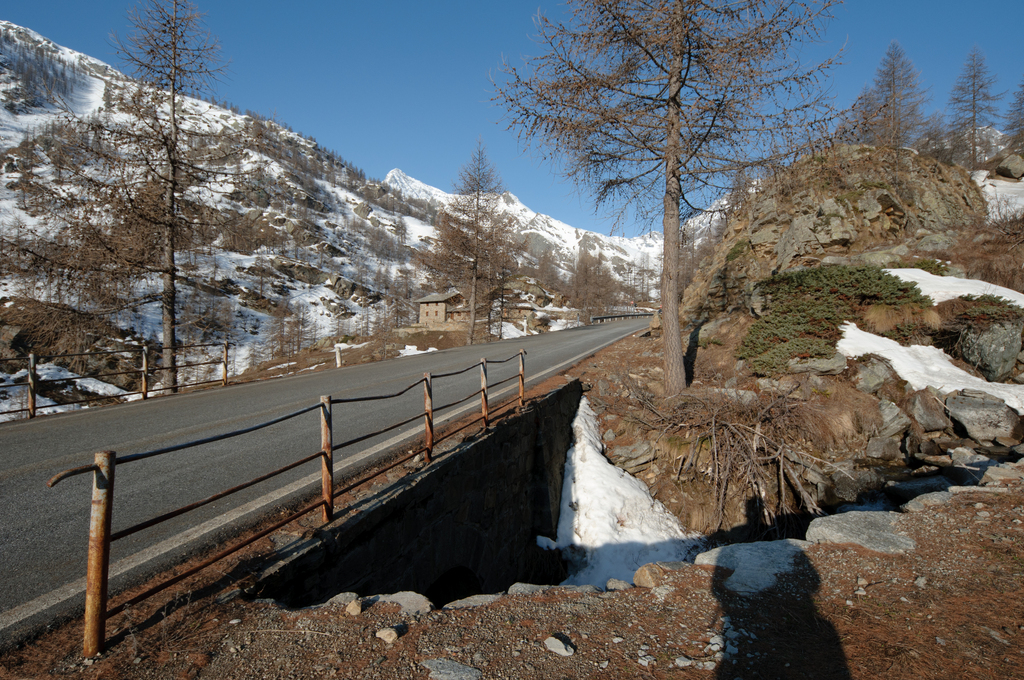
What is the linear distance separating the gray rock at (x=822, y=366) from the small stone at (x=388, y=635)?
10.1 m

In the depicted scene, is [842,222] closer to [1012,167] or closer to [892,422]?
[892,422]

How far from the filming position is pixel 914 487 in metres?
A: 6.32

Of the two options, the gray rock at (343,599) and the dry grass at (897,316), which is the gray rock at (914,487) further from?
the gray rock at (343,599)

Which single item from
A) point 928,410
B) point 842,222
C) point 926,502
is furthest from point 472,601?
point 842,222

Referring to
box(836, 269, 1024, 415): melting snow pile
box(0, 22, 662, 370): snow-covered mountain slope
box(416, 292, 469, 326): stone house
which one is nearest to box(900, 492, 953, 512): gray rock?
box(836, 269, 1024, 415): melting snow pile

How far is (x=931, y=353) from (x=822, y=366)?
235 cm

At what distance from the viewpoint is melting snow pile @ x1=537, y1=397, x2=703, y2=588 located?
6.75 meters

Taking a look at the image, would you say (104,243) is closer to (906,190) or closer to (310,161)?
(906,190)

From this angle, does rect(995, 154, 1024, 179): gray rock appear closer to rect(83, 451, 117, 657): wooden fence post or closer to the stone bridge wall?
the stone bridge wall

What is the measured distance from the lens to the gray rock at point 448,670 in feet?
7.52

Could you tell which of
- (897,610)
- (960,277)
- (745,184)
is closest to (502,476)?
(897,610)

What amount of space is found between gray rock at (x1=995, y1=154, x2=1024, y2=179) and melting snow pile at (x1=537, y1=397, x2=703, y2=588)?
3156 cm

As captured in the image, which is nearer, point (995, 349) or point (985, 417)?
point (985, 417)

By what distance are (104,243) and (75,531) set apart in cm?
953
